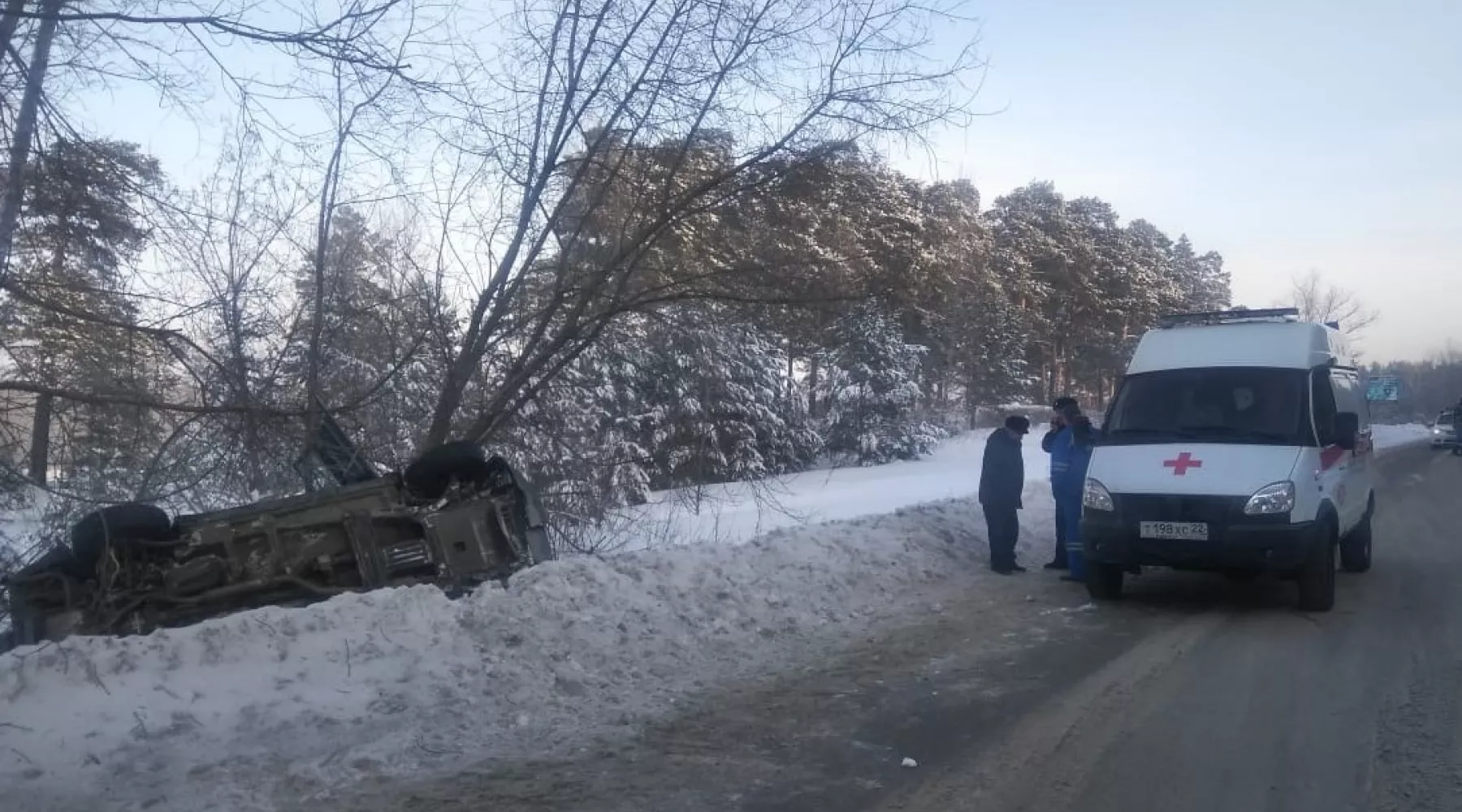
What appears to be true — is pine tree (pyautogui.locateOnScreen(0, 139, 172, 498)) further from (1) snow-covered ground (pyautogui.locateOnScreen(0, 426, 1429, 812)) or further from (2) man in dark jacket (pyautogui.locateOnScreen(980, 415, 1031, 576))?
(2) man in dark jacket (pyautogui.locateOnScreen(980, 415, 1031, 576))

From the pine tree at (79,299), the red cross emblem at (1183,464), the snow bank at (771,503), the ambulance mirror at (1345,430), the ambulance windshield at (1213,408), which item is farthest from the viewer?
the snow bank at (771,503)

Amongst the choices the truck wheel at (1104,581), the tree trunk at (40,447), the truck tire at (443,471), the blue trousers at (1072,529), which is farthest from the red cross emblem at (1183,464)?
the tree trunk at (40,447)

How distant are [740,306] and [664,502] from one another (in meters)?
3.33

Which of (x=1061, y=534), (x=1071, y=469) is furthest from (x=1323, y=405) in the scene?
(x=1061, y=534)

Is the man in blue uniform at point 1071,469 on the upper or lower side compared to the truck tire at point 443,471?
lower

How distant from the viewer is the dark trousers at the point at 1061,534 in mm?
11914

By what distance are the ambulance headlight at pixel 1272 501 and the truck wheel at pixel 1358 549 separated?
2915 millimetres

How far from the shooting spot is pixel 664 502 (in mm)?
13688

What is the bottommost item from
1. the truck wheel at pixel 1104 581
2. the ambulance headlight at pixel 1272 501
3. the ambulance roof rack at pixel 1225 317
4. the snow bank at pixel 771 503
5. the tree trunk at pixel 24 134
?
the truck wheel at pixel 1104 581

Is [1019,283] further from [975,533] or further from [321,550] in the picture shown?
[321,550]

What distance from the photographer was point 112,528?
7484mm

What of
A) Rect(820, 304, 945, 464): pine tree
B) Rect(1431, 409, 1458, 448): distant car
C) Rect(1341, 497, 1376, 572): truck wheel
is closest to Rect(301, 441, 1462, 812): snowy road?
Rect(1341, 497, 1376, 572): truck wheel

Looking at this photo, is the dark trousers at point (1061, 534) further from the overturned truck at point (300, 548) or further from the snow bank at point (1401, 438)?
the snow bank at point (1401, 438)

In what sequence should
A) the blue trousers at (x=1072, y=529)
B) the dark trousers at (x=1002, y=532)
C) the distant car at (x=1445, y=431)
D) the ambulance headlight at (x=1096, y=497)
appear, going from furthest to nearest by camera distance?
the distant car at (x=1445, y=431) < the dark trousers at (x=1002, y=532) < the blue trousers at (x=1072, y=529) < the ambulance headlight at (x=1096, y=497)
